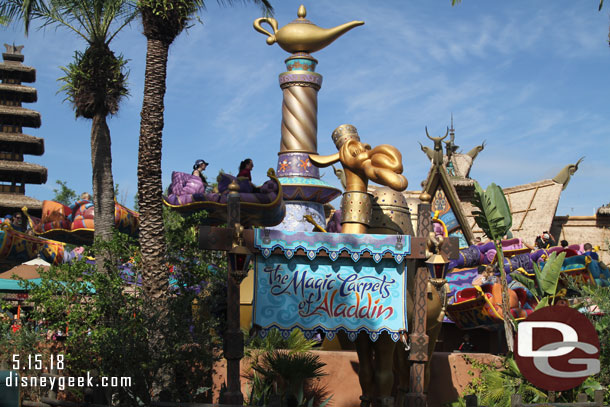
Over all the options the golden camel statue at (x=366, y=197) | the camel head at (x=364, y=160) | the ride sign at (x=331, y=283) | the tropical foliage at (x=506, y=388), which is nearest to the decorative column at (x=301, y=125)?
the tropical foliage at (x=506, y=388)

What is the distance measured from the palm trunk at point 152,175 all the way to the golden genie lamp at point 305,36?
7119 millimetres

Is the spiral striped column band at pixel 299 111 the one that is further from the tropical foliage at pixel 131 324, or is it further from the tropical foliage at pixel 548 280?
the tropical foliage at pixel 131 324

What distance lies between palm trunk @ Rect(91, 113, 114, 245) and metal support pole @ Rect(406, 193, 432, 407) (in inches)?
335

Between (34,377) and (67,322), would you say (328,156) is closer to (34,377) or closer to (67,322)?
(67,322)

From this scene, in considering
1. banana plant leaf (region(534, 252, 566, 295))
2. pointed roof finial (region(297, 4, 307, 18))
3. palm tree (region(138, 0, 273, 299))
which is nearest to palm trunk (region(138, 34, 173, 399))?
palm tree (region(138, 0, 273, 299))

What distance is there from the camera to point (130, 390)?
9.88m

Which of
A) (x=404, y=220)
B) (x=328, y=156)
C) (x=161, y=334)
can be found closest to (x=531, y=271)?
Result: (x=404, y=220)

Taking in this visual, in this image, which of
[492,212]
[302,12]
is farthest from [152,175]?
[302,12]

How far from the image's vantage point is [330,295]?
9734 mm

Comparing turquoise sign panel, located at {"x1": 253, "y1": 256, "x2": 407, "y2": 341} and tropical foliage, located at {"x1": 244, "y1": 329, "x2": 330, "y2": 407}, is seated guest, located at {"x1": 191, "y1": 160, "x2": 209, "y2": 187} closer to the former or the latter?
tropical foliage, located at {"x1": 244, "y1": 329, "x2": 330, "y2": 407}

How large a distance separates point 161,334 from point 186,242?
1661 mm

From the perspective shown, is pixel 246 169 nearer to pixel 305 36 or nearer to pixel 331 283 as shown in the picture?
pixel 305 36

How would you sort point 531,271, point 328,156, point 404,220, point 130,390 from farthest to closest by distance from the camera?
1. point 531,271
2. point 404,220
3. point 328,156
4. point 130,390

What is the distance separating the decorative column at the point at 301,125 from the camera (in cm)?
1936
